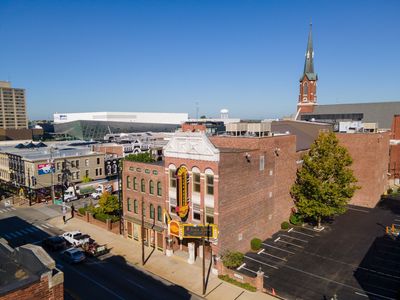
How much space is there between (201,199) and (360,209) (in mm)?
33314

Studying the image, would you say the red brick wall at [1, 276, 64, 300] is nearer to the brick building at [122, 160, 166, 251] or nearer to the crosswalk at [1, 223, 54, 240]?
the brick building at [122, 160, 166, 251]

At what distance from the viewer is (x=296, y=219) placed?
43375 millimetres

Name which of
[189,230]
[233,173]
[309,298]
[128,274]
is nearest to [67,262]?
[128,274]

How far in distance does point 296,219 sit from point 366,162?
738 inches

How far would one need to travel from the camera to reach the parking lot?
27.5m

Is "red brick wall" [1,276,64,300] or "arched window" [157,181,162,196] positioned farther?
"arched window" [157,181,162,196]

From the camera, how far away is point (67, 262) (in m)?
Result: 34.8

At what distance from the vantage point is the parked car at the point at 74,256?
3428cm

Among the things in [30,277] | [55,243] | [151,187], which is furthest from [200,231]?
[30,277]

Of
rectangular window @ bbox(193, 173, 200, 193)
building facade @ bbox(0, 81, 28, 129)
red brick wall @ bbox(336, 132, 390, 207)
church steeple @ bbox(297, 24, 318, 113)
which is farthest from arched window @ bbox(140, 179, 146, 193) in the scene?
building facade @ bbox(0, 81, 28, 129)

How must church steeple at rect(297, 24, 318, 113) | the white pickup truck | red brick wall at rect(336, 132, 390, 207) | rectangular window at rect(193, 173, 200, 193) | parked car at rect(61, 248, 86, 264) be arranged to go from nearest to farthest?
rectangular window at rect(193, 173, 200, 193)
parked car at rect(61, 248, 86, 264)
the white pickup truck
red brick wall at rect(336, 132, 390, 207)
church steeple at rect(297, 24, 318, 113)

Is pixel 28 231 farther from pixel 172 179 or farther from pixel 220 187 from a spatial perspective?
pixel 220 187

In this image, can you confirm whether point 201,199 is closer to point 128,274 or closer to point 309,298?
point 128,274

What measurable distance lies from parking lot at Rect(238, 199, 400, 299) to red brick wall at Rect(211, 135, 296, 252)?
2.54 metres
